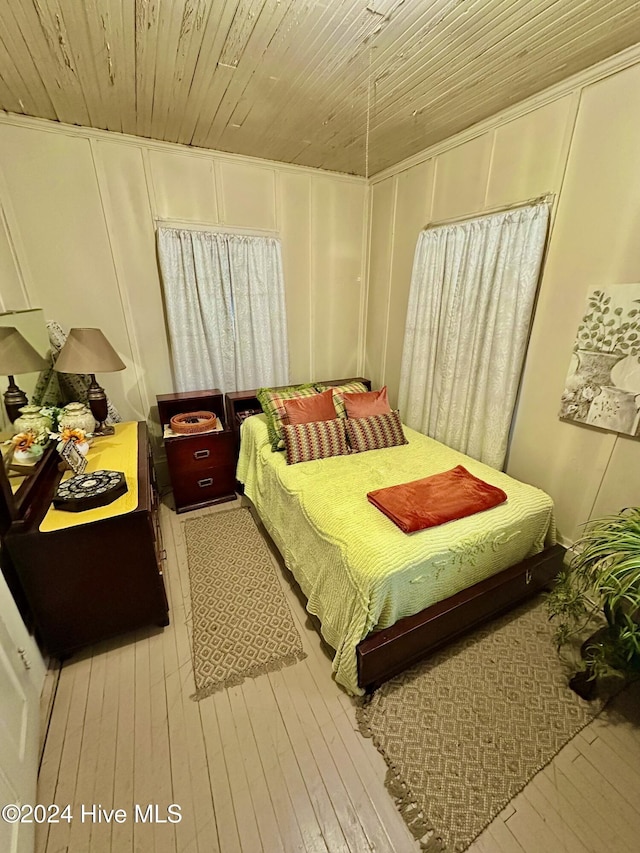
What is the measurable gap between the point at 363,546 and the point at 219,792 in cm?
95

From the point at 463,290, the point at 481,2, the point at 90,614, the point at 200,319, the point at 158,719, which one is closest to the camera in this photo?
the point at 481,2

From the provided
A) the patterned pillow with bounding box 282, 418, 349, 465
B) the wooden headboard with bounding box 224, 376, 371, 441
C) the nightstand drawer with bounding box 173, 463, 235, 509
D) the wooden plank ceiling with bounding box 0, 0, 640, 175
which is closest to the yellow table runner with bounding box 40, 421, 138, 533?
the nightstand drawer with bounding box 173, 463, 235, 509

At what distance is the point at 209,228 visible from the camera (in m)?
2.62

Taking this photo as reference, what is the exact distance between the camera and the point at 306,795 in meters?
1.18

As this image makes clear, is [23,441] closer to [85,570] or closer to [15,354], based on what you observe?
[15,354]

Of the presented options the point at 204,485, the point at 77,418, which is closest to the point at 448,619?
the point at 204,485

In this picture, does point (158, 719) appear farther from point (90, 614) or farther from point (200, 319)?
point (200, 319)

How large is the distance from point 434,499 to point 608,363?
3.64 feet

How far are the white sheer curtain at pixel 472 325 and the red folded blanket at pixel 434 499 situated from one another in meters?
0.58

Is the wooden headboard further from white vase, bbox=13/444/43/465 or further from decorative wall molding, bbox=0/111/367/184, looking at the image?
decorative wall molding, bbox=0/111/367/184

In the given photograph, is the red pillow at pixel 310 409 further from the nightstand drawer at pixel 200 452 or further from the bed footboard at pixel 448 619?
the bed footboard at pixel 448 619

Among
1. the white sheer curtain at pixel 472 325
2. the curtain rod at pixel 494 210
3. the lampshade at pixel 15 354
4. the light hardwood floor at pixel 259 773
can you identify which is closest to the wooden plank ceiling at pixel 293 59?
the curtain rod at pixel 494 210

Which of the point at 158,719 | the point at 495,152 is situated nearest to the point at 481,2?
the point at 495,152

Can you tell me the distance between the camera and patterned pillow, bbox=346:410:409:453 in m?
2.39
